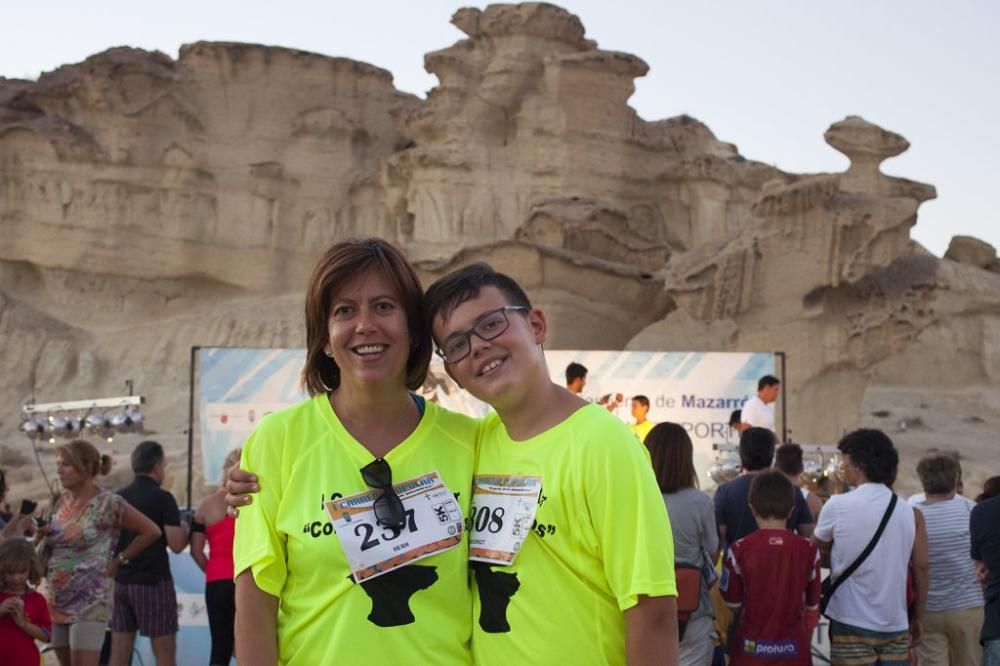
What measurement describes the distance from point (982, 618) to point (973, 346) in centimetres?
3113

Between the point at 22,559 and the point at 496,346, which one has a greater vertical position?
the point at 496,346

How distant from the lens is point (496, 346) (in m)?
2.59

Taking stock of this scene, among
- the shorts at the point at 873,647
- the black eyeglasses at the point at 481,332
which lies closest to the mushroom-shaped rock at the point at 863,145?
the shorts at the point at 873,647

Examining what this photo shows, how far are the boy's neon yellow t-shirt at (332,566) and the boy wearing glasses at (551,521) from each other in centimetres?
7

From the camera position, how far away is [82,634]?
5887 millimetres

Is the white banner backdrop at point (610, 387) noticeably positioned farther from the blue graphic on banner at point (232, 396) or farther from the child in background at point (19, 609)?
the child in background at point (19, 609)

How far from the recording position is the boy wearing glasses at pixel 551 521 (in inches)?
94.0

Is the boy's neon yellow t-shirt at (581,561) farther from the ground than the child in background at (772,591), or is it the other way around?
the boy's neon yellow t-shirt at (581,561)

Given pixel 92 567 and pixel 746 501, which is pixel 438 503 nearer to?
pixel 746 501

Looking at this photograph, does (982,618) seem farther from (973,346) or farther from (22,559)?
(973,346)

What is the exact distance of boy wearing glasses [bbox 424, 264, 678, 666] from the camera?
239 centimetres

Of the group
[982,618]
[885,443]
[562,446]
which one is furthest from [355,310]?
[982,618]

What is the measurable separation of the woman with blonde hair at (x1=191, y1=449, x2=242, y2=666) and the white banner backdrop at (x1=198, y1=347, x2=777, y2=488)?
525 cm

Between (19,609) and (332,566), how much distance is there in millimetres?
3337
